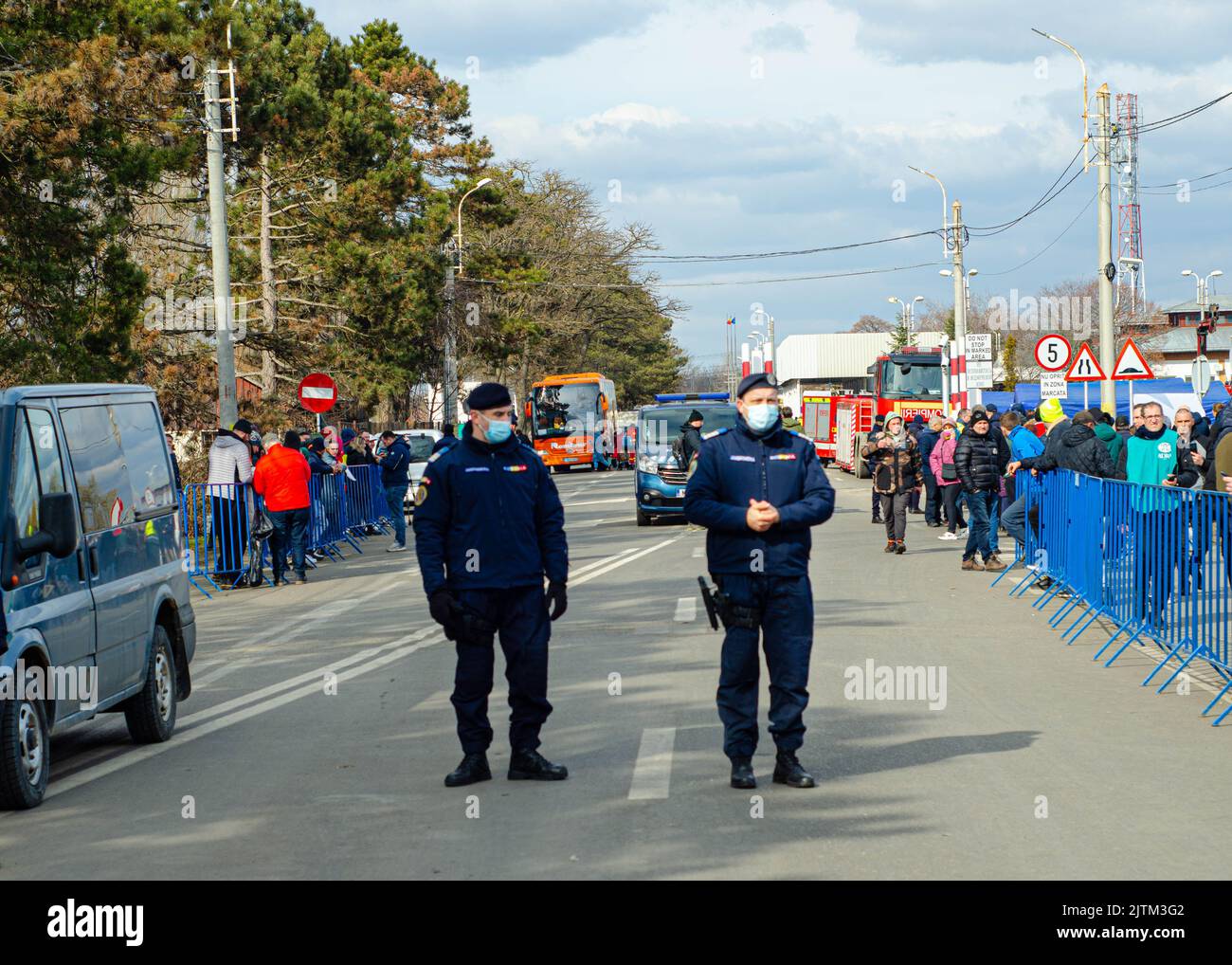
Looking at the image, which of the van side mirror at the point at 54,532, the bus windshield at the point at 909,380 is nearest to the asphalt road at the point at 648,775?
the van side mirror at the point at 54,532

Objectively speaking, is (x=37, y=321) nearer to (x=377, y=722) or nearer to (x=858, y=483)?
(x=377, y=722)

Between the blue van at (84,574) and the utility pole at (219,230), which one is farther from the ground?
the utility pole at (219,230)

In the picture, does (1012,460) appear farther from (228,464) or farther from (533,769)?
(533,769)

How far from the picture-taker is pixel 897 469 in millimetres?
21016

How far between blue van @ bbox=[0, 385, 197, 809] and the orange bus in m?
47.9

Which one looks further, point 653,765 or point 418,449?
point 418,449

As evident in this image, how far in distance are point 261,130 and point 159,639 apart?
63.1 feet

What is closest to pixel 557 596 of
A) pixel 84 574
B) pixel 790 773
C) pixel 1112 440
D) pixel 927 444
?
pixel 790 773

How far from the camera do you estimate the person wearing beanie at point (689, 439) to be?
24469 mm

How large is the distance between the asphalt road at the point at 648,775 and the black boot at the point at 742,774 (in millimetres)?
92

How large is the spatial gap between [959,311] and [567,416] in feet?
70.5

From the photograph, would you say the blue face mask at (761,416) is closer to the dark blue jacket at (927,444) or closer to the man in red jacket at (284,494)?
the man in red jacket at (284,494)

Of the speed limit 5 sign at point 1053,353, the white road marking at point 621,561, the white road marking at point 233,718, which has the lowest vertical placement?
the white road marking at point 621,561
